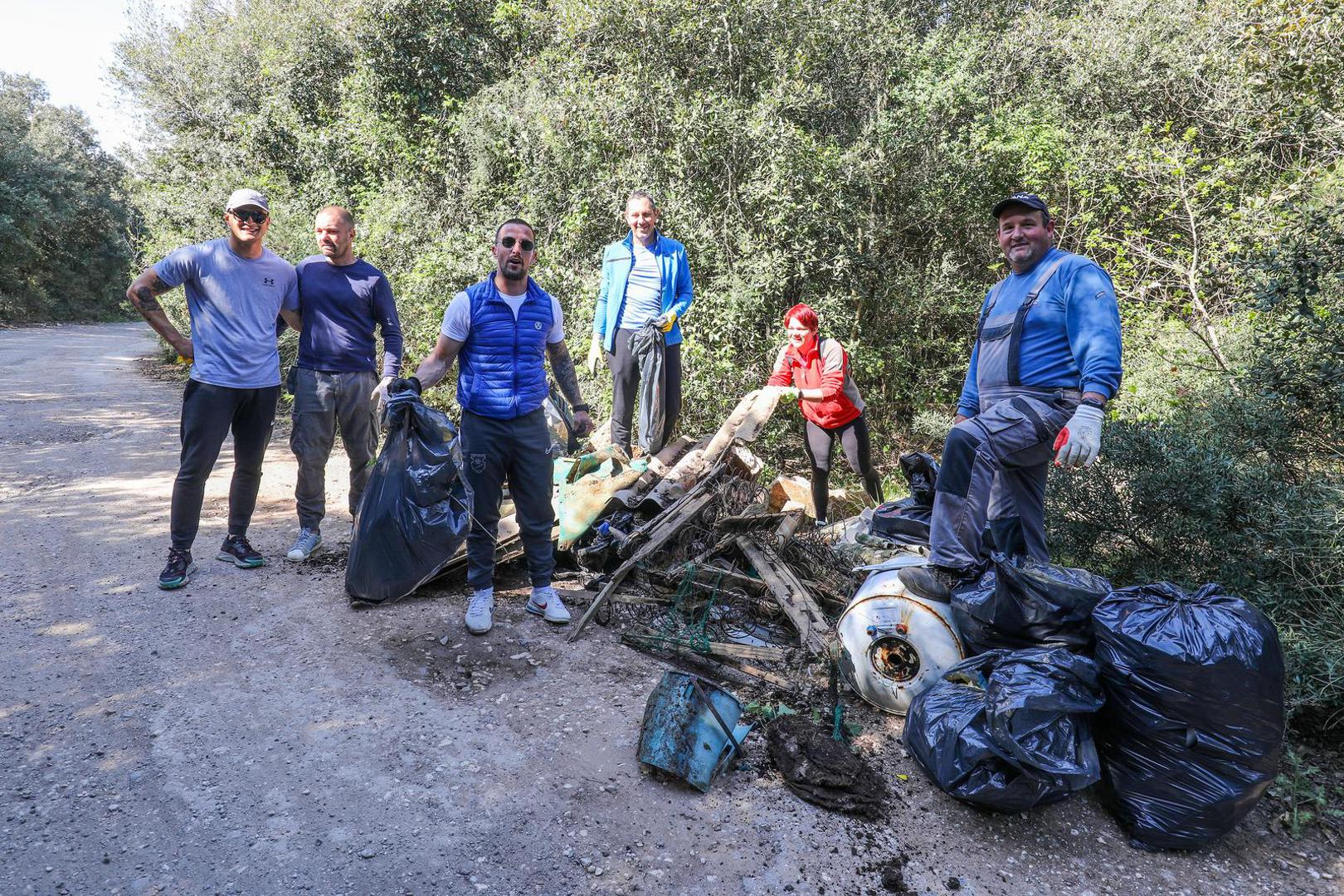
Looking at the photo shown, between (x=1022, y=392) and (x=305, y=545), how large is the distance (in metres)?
3.90

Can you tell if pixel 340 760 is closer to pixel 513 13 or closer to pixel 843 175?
pixel 843 175

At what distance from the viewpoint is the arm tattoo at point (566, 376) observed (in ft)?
12.7

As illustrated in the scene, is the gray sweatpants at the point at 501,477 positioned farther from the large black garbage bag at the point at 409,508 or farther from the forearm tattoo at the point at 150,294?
the forearm tattoo at the point at 150,294

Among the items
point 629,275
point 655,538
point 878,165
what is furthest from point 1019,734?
point 878,165

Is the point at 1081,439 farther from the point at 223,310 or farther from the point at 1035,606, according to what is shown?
the point at 223,310

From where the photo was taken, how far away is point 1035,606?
108 inches

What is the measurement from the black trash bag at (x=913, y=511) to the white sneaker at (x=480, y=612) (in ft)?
6.60

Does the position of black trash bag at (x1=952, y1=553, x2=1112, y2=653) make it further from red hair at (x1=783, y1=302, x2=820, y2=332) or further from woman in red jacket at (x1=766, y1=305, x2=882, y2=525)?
red hair at (x1=783, y1=302, x2=820, y2=332)

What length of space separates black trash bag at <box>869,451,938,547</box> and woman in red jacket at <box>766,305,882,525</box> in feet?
4.59

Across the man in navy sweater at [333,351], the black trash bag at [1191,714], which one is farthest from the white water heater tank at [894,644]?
the man in navy sweater at [333,351]

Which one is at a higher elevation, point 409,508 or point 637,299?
point 637,299

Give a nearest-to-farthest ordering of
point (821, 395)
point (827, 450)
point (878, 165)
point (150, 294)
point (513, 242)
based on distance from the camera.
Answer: point (513, 242) → point (150, 294) → point (821, 395) → point (827, 450) → point (878, 165)

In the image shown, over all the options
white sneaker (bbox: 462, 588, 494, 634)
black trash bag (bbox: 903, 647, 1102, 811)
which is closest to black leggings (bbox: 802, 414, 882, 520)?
white sneaker (bbox: 462, 588, 494, 634)

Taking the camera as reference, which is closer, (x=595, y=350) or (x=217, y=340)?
(x=217, y=340)
